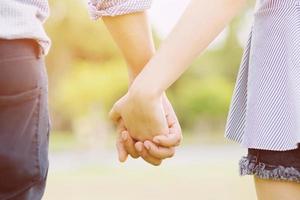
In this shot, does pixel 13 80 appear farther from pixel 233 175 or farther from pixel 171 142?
pixel 233 175

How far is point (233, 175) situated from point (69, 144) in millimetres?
11651

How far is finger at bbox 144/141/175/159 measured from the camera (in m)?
1.79

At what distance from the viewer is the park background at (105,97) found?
504 inches

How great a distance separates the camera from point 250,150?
1.60 m

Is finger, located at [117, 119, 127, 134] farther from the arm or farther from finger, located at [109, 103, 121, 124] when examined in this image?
the arm

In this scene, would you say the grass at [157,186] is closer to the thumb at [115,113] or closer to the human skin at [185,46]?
the thumb at [115,113]

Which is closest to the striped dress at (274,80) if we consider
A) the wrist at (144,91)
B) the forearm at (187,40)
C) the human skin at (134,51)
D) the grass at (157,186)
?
the forearm at (187,40)

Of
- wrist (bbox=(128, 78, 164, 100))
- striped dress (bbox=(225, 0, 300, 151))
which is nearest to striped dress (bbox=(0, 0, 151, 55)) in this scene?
wrist (bbox=(128, 78, 164, 100))

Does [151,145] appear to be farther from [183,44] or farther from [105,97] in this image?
[105,97]

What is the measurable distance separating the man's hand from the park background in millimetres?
6448

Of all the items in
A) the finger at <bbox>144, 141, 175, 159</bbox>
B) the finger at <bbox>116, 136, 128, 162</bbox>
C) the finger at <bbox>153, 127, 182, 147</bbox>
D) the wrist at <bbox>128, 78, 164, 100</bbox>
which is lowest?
the finger at <bbox>116, 136, 128, 162</bbox>

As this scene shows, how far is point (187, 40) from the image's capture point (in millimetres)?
1604

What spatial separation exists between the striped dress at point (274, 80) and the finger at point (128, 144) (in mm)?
316

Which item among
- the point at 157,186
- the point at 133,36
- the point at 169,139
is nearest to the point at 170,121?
the point at 169,139
